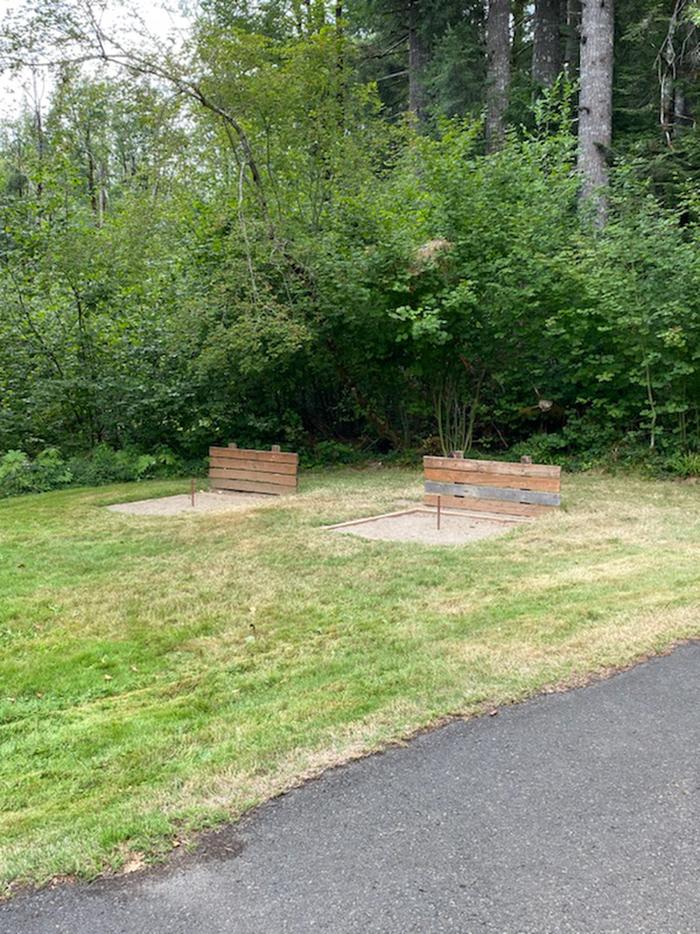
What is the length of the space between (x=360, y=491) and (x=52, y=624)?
15.3ft

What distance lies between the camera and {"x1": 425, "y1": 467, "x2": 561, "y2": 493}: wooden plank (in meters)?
6.73

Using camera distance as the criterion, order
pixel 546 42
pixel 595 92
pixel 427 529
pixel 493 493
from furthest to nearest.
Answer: pixel 546 42 → pixel 595 92 → pixel 493 493 → pixel 427 529

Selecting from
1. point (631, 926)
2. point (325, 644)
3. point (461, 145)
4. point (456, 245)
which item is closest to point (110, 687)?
point (325, 644)

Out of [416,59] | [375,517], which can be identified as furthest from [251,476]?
[416,59]

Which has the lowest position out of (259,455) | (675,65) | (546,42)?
(259,455)

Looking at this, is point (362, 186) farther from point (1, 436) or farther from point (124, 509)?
point (1, 436)

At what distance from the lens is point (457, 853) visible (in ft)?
6.44

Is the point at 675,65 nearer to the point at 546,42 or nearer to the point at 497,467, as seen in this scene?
the point at 546,42

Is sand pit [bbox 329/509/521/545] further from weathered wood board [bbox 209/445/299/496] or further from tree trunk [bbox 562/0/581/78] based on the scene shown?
tree trunk [bbox 562/0/581/78]

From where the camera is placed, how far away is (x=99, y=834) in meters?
2.07

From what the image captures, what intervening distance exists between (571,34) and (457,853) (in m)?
17.4

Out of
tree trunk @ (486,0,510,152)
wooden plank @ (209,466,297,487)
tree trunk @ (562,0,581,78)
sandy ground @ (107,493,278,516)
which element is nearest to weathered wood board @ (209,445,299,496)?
wooden plank @ (209,466,297,487)

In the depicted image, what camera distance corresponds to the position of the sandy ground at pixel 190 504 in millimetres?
7535

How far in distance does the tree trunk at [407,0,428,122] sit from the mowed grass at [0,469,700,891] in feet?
43.6
